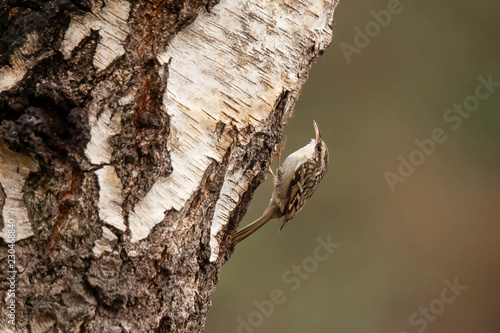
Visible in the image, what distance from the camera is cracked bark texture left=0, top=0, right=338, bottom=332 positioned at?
151cm

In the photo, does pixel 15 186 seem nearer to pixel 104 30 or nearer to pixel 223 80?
pixel 104 30

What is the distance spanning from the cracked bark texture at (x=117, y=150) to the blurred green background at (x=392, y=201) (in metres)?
3.02

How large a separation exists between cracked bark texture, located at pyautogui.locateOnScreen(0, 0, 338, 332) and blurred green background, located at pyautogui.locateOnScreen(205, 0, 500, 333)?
3.02 metres

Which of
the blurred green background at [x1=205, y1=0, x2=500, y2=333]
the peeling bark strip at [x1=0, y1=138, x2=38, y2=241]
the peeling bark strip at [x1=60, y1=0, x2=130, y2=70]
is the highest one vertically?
the peeling bark strip at [x1=60, y1=0, x2=130, y2=70]

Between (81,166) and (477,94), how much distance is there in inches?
202

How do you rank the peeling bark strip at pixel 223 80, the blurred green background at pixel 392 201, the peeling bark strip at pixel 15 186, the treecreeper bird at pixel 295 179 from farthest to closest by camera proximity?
1. the blurred green background at pixel 392 201
2. the treecreeper bird at pixel 295 179
3. the peeling bark strip at pixel 223 80
4. the peeling bark strip at pixel 15 186

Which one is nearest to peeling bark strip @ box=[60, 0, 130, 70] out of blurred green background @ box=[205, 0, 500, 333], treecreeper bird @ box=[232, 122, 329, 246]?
treecreeper bird @ box=[232, 122, 329, 246]

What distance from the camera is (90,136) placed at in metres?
1.53

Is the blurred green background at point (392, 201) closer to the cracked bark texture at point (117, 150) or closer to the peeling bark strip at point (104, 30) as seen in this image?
the cracked bark texture at point (117, 150)

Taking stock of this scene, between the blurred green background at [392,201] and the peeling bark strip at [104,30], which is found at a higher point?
the peeling bark strip at [104,30]

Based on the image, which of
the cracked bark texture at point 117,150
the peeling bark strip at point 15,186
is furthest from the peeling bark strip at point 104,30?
the peeling bark strip at point 15,186

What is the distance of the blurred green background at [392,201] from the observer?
496 cm

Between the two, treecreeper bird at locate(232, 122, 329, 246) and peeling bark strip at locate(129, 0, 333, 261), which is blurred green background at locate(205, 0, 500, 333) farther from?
peeling bark strip at locate(129, 0, 333, 261)

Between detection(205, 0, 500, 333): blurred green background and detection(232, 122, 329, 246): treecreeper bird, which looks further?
detection(205, 0, 500, 333): blurred green background
